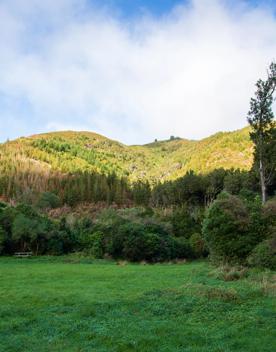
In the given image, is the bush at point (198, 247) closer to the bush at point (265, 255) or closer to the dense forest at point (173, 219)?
the dense forest at point (173, 219)

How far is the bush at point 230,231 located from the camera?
1197 inches

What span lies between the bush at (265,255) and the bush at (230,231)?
1852 millimetres

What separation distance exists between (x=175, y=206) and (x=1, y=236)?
4994 cm

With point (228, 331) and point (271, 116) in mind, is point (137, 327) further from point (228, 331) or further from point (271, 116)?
point (271, 116)

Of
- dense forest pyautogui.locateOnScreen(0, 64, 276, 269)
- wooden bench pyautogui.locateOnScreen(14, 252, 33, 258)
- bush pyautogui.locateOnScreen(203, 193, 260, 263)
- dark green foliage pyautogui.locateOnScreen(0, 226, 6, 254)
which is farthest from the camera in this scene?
dark green foliage pyautogui.locateOnScreen(0, 226, 6, 254)

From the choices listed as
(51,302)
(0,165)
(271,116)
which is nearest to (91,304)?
(51,302)

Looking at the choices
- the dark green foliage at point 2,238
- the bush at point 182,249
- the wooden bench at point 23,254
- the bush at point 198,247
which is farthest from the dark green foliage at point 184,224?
the dark green foliage at point 2,238

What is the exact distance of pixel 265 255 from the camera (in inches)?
1061

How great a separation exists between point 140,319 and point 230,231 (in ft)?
63.7

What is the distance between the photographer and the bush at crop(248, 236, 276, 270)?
86.6 feet

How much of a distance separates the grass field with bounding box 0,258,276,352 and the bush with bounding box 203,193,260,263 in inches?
430

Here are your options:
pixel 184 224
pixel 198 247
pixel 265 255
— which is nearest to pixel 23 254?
pixel 198 247

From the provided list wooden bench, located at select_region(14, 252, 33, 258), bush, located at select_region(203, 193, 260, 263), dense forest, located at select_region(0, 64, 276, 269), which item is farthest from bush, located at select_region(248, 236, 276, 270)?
wooden bench, located at select_region(14, 252, 33, 258)

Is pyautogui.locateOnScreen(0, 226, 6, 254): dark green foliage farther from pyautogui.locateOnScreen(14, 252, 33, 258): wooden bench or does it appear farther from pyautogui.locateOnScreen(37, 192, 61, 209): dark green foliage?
pyautogui.locateOnScreen(37, 192, 61, 209): dark green foliage
